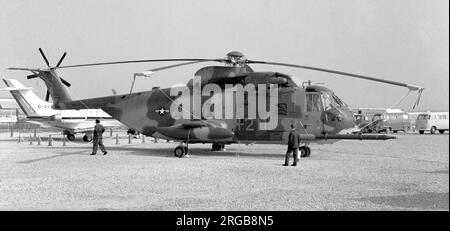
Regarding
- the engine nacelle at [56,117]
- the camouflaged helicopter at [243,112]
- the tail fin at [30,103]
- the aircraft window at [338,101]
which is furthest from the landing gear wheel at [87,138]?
the aircraft window at [338,101]

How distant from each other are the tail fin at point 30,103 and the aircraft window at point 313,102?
20.8 meters

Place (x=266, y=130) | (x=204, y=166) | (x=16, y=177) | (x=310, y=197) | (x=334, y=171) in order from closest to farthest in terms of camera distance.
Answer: (x=310, y=197) < (x=16, y=177) < (x=334, y=171) < (x=204, y=166) < (x=266, y=130)

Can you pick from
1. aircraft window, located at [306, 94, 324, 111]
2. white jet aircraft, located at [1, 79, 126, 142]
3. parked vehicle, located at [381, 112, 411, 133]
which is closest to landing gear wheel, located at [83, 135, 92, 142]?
white jet aircraft, located at [1, 79, 126, 142]

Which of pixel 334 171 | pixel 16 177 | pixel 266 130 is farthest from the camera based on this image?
pixel 266 130

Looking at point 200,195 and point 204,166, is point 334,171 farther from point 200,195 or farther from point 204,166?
point 200,195

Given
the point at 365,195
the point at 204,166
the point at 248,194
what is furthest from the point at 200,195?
the point at 204,166

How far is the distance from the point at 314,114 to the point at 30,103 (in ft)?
73.7

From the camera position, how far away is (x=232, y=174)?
13008 millimetres

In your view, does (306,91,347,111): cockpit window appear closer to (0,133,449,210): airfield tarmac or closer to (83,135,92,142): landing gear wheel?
(0,133,449,210): airfield tarmac

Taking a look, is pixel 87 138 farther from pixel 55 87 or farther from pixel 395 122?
pixel 395 122

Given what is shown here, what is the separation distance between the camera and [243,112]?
18672 mm

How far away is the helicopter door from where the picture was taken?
691 inches

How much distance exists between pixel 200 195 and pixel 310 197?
2.20 m
